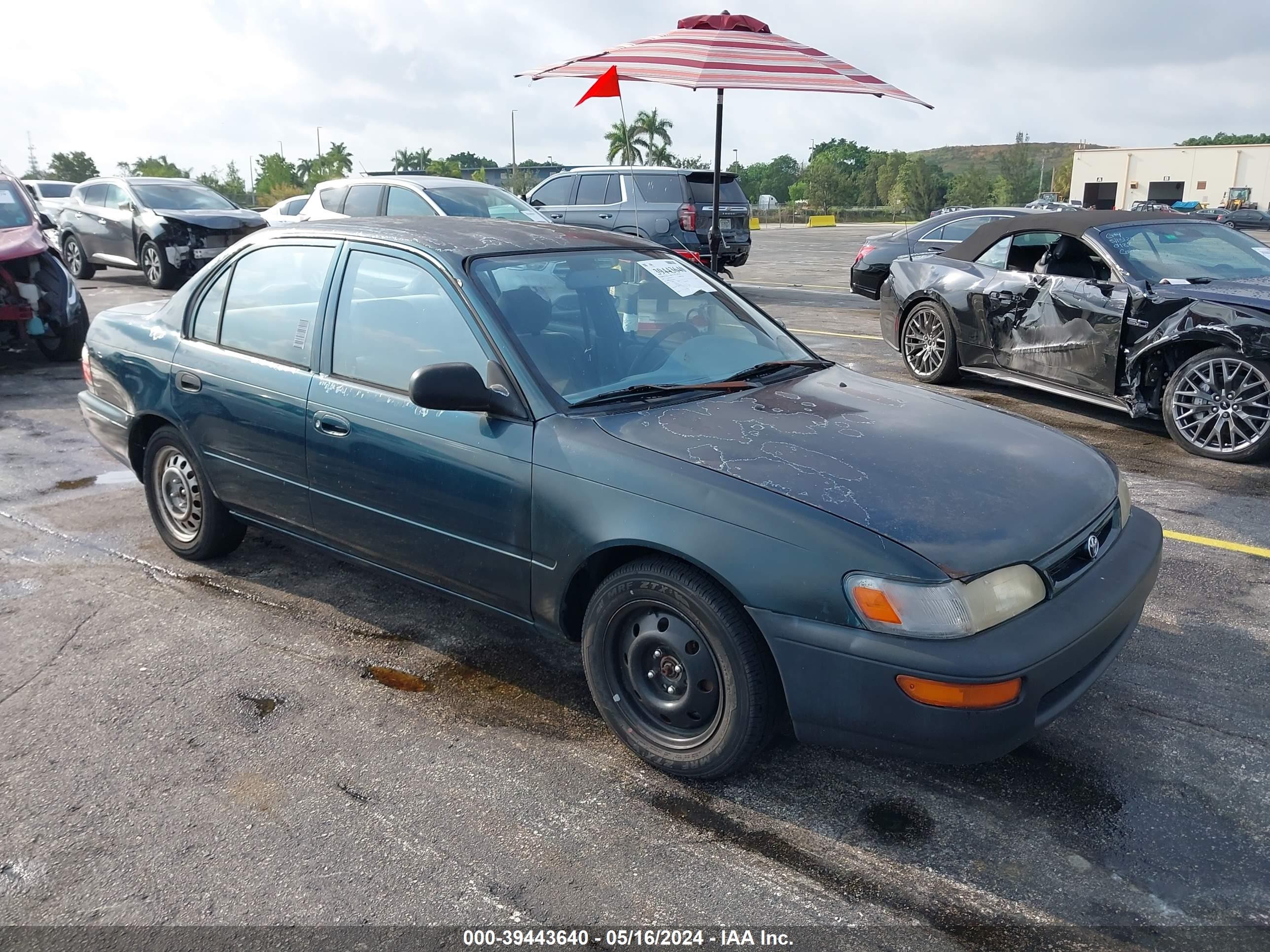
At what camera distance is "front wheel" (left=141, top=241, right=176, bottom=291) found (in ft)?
49.1

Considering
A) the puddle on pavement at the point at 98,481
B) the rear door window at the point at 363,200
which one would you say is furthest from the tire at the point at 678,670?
the rear door window at the point at 363,200

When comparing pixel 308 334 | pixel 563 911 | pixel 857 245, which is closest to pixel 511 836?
pixel 563 911

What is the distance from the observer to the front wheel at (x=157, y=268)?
49.1ft

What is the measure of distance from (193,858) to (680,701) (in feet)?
4.52

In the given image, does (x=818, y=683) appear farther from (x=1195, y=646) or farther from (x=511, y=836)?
(x=1195, y=646)

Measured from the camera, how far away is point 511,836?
2.73m

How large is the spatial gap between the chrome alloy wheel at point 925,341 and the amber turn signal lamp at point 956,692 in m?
6.15

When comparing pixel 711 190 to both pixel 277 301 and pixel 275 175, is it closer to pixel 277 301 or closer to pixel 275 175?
pixel 277 301

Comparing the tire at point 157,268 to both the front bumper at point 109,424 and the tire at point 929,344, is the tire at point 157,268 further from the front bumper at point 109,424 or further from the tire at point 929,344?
the tire at point 929,344

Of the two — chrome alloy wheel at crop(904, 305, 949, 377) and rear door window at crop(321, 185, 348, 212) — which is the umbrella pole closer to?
chrome alloy wheel at crop(904, 305, 949, 377)

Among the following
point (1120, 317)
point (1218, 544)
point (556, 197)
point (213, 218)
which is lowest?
point (1218, 544)

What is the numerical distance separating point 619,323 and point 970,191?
108299 mm

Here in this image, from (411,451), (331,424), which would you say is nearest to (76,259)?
(331,424)

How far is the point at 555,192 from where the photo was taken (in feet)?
53.3
